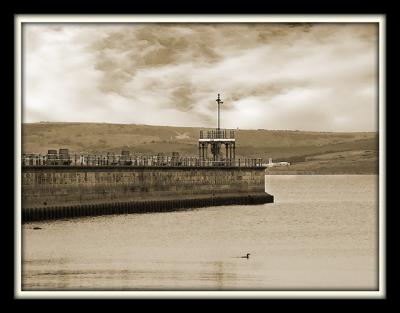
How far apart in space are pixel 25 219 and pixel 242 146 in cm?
12744

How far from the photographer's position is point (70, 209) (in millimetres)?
53844

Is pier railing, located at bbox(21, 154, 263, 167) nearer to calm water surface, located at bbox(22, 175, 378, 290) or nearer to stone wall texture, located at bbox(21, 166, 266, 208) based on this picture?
stone wall texture, located at bbox(21, 166, 266, 208)

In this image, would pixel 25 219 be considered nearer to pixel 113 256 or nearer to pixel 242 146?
pixel 113 256

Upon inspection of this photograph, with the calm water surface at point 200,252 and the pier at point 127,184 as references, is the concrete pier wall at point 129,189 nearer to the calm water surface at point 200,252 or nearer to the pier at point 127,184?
the pier at point 127,184

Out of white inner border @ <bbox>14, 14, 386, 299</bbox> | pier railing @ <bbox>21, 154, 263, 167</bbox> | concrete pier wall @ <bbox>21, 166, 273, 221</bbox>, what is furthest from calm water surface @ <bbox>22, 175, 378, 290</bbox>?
white inner border @ <bbox>14, 14, 386, 299</bbox>

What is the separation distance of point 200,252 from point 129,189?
22.3 metres

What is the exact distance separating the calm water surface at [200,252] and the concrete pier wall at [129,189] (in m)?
1.55

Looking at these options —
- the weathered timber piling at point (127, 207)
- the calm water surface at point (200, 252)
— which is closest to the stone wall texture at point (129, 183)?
the weathered timber piling at point (127, 207)

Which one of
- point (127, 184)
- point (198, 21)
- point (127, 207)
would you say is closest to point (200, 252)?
point (198, 21)

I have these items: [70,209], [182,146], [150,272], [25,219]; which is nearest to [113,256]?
[150,272]

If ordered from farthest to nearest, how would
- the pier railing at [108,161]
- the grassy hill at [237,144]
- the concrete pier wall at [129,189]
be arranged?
the grassy hill at [237,144] < the pier railing at [108,161] < the concrete pier wall at [129,189]

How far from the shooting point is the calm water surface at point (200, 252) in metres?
30.2
